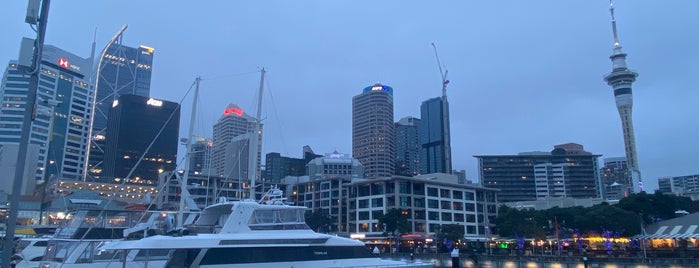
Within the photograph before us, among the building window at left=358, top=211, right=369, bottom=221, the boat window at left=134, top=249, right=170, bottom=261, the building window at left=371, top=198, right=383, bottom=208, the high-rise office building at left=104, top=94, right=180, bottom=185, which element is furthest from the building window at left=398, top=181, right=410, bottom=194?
the high-rise office building at left=104, top=94, right=180, bottom=185

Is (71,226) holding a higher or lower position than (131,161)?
lower

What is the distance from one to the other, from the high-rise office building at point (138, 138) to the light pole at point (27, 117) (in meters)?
173

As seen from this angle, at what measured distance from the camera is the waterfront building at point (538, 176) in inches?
6855

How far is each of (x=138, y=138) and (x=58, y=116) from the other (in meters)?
36.5

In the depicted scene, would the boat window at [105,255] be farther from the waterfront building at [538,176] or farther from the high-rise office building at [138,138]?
the waterfront building at [538,176]

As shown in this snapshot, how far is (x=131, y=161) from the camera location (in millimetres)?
178375

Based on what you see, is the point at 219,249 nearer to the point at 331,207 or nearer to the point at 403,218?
the point at 403,218

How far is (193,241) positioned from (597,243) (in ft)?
232

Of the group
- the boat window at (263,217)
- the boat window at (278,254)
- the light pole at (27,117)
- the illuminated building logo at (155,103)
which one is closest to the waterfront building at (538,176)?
the illuminated building logo at (155,103)

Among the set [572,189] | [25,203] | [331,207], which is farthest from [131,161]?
[572,189]

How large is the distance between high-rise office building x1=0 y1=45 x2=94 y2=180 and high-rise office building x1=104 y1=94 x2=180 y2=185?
12510 mm

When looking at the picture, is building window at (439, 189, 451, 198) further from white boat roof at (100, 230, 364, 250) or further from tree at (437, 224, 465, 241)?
white boat roof at (100, 230, 364, 250)

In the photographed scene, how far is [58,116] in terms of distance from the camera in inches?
5640

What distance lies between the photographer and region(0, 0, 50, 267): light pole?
888 centimetres
